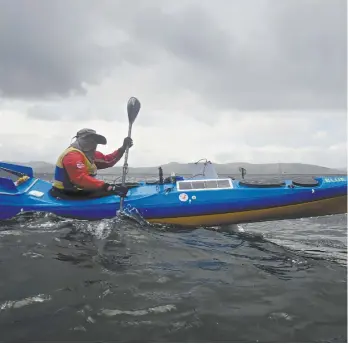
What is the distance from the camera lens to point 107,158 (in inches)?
460

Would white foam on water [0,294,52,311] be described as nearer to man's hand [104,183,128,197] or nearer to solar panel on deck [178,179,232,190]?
man's hand [104,183,128,197]

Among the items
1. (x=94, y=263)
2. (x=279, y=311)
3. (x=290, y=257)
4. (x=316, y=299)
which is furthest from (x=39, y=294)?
(x=290, y=257)

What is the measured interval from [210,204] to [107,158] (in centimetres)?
463

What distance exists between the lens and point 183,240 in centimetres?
740

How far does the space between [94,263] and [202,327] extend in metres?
2.55

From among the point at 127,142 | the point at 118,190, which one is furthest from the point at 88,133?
A: the point at 118,190

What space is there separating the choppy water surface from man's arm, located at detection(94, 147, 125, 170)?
13.5 feet

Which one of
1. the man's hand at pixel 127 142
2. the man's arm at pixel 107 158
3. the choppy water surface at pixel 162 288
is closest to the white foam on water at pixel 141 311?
the choppy water surface at pixel 162 288

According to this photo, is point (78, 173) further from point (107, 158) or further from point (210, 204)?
point (210, 204)

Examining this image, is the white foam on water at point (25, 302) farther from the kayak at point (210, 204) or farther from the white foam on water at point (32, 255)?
the kayak at point (210, 204)

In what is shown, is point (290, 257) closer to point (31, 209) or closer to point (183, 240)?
point (183, 240)

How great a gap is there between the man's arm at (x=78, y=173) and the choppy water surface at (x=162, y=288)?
1378 mm

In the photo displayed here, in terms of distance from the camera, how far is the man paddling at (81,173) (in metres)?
8.71

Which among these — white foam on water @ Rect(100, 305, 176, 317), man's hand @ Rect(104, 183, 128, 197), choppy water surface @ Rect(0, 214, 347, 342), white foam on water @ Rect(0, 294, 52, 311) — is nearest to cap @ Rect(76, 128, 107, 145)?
man's hand @ Rect(104, 183, 128, 197)
